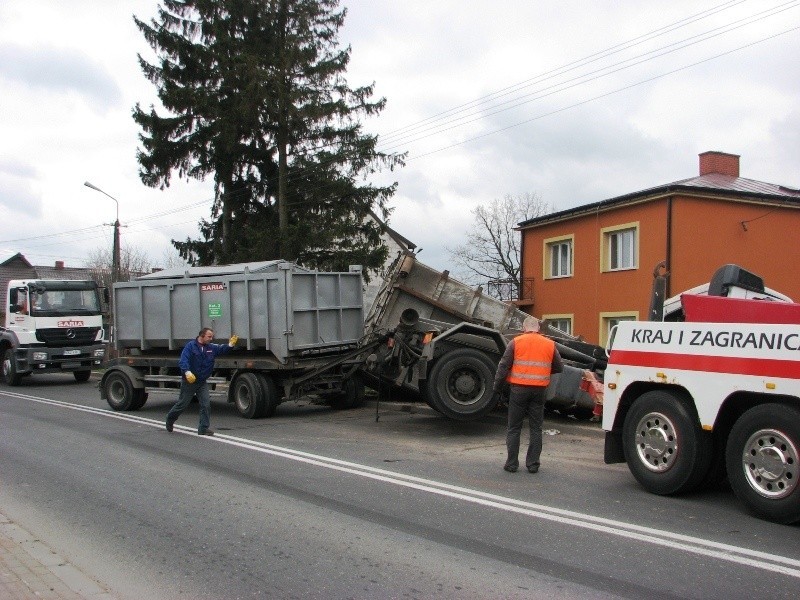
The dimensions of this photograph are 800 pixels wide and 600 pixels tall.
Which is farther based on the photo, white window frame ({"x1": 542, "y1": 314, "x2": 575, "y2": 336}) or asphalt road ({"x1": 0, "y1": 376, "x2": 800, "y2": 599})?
white window frame ({"x1": 542, "y1": 314, "x2": 575, "y2": 336})

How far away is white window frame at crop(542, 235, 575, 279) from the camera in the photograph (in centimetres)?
2764

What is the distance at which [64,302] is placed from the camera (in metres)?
20.2

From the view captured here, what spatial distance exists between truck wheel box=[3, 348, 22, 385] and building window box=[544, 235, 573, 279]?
1823 cm

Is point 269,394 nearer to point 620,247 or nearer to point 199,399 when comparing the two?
point 199,399

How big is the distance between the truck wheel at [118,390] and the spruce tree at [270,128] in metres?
10.1

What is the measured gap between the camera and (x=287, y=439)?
10234mm

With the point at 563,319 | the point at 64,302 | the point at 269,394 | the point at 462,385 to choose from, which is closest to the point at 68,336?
the point at 64,302

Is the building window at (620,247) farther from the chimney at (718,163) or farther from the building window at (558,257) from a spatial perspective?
the chimney at (718,163)

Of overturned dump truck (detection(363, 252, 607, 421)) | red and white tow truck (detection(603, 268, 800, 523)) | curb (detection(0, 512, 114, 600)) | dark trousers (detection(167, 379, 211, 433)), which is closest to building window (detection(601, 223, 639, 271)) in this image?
overturned dump truck (detection(363, 252, 607, 421))

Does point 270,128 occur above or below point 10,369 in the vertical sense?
above

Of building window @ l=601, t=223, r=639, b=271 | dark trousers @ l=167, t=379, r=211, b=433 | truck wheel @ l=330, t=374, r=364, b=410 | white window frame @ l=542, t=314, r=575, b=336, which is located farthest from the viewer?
white window frame @ l=542, t=314, r=575, b=336

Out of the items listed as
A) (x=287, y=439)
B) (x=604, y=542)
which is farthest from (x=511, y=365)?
(x=287, y=439)

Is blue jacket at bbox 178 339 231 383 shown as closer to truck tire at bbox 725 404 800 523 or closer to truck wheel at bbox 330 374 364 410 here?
truck wheel at bbox 330 374 364 410

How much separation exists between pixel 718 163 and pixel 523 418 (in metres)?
23.5
